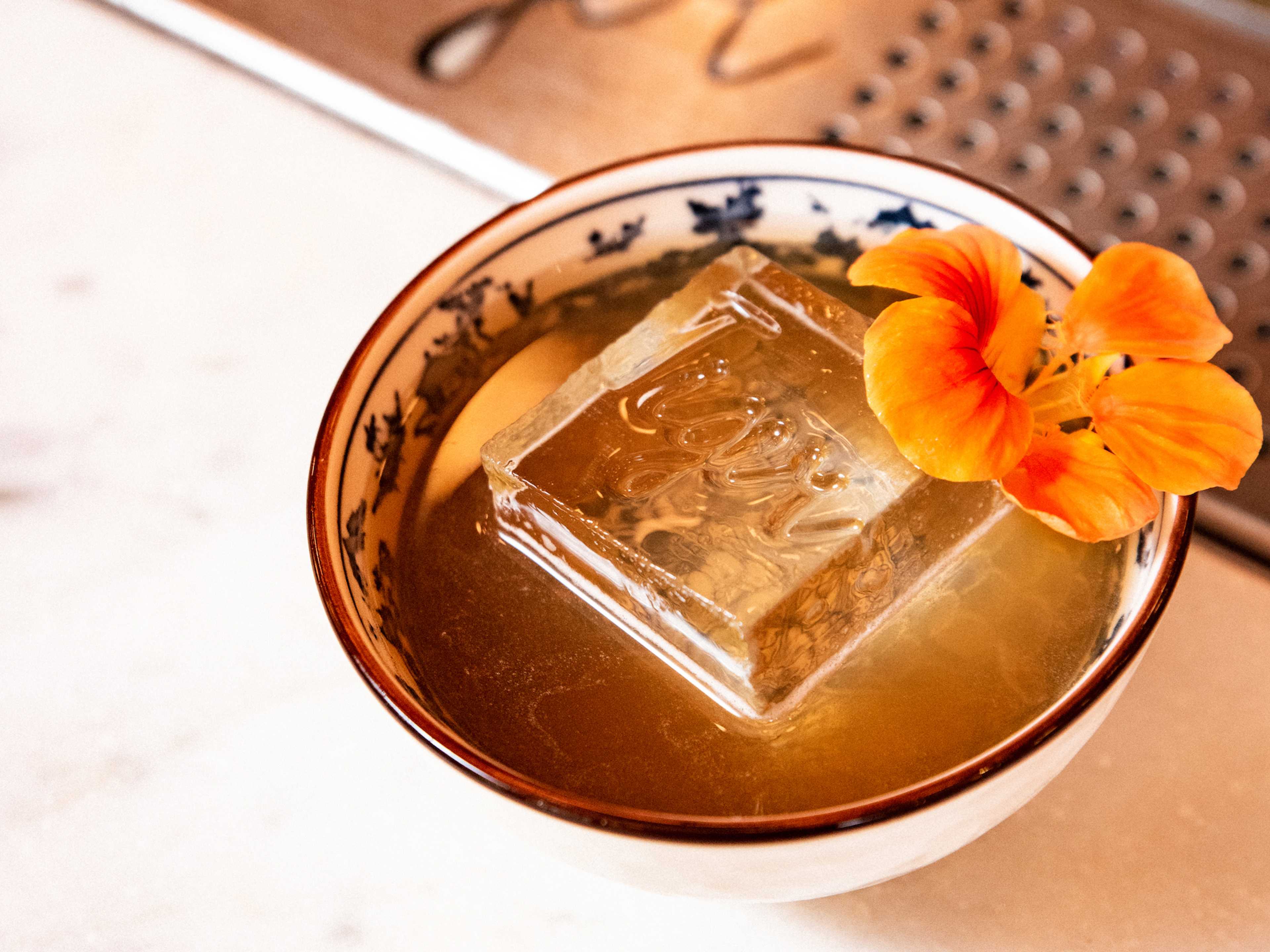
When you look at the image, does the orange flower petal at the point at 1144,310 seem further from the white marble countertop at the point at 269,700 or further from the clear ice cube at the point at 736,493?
the white marble countertop at the point at 269,700

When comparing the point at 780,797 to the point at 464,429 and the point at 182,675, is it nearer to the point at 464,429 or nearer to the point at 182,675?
the point at 464,429

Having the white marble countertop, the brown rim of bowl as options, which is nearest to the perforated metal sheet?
the white marble countertop

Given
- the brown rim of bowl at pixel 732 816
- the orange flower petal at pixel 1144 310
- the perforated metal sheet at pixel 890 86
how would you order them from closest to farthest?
1. the brown rim of bowl at pixel 732 816
2. the orange flower petal at pixel 1144 310
3. the perforated metal sheet at pixel 890 86

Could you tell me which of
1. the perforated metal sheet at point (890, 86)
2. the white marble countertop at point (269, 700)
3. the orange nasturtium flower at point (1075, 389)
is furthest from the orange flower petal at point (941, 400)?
the perforated metal sheet at point (890, 86)

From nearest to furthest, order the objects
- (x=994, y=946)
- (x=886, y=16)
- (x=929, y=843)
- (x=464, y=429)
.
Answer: (x=929, y=843)
(x=994, y=946)
(x=464, y=429)
(x=886, y=16)

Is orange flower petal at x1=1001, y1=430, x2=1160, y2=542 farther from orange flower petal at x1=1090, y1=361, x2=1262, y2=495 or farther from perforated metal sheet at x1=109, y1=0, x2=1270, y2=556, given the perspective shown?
perforated metal sheet at x1=109, y1=0, x2=1270, y2=556

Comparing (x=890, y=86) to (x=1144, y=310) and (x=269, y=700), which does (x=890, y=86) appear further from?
(x=269, y=700)

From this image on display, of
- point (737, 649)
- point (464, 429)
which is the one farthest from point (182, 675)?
point (737, 649)

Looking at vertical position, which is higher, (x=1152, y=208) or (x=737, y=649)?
(x=1152, y=208)

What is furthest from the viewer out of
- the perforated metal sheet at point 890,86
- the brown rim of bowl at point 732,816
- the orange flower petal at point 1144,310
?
the perforated metal sheet at point 890,86
